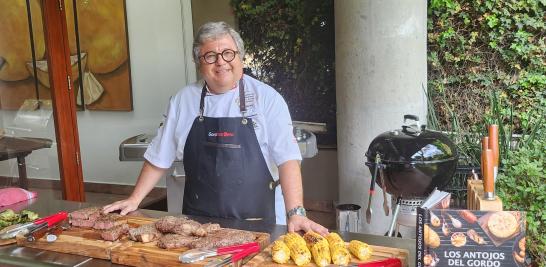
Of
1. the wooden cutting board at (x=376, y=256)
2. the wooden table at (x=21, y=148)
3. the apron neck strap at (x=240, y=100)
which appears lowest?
the wooden table at (x=21, y=148)

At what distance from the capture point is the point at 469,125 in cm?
507

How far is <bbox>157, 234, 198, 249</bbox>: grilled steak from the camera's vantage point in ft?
5.95

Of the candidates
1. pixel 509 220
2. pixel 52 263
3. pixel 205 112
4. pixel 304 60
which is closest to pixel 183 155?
pixel 205 112

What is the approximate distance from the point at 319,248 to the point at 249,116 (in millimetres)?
889

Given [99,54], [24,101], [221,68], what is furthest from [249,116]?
[99,54]

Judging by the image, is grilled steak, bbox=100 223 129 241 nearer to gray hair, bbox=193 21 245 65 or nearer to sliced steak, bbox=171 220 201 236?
sliced steak, bbox=171 220 201 236

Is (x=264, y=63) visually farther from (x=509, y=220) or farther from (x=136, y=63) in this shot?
(x=509, y=220)

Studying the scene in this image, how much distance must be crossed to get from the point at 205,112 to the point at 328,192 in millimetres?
3511

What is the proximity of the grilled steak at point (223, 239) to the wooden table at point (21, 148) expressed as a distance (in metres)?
3.38

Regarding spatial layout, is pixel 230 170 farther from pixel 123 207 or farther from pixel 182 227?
pixel 123 207

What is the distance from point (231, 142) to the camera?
232 cm

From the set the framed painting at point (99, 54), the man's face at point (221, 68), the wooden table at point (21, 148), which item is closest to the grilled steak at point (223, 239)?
the man's face at point (221, 68)

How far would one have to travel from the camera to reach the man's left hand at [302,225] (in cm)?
201

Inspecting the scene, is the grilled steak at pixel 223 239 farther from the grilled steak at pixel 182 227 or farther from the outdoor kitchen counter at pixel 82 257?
the outdoor kitchen counter at pixel 82 257
